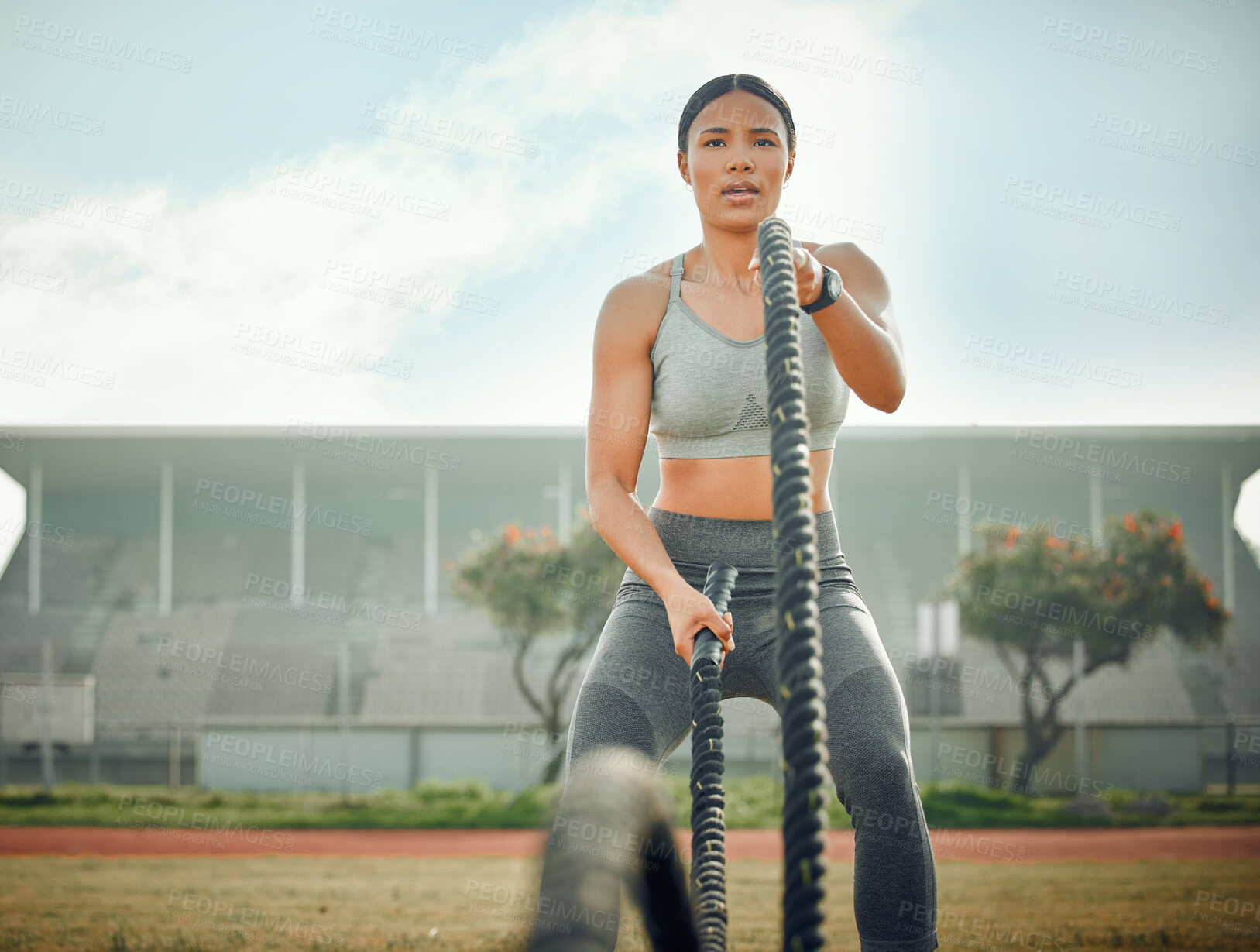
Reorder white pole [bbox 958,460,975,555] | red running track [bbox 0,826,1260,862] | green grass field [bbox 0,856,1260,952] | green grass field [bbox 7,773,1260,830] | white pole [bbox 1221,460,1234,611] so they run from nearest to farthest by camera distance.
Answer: green grass field [bbox 0,856,1260,952], red running track [bbox 0,826,1260,862], green grass field [bbox 7,773,1260,830], white pole [bbox 1221,460,1234,611], white pole [bbox 958,460,975,555]

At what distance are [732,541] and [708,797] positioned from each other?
53 cm

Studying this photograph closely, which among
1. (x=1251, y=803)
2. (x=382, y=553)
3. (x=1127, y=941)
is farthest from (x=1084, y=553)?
(x=382, y=553)

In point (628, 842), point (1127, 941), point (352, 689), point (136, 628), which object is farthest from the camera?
point (136, 628)

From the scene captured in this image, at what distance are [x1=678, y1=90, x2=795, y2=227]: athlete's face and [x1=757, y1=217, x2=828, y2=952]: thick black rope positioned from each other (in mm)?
585

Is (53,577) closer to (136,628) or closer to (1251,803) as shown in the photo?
(136,628)

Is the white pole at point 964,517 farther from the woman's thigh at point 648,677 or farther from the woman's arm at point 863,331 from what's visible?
the woman's thigh at point 648,677

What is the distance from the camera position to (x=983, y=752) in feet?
49.9

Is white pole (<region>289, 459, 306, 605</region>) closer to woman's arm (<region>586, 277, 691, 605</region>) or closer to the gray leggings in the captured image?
woman's arm (<region>586, 277, 691, 605</region>)

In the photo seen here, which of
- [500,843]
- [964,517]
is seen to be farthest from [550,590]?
[964,517]

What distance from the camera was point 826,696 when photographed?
196 centimetres

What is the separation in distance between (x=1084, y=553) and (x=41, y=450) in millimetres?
22721

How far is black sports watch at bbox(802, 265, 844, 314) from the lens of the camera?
1815 millimetres

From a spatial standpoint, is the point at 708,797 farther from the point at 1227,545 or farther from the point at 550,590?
the point at 1227,545

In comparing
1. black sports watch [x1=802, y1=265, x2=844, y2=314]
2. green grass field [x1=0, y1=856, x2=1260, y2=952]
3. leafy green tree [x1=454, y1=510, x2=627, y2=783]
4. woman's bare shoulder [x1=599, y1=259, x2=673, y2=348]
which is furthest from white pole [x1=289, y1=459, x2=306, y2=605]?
black sports watch [x1=802, y1=265, x2=844, y2=314]
